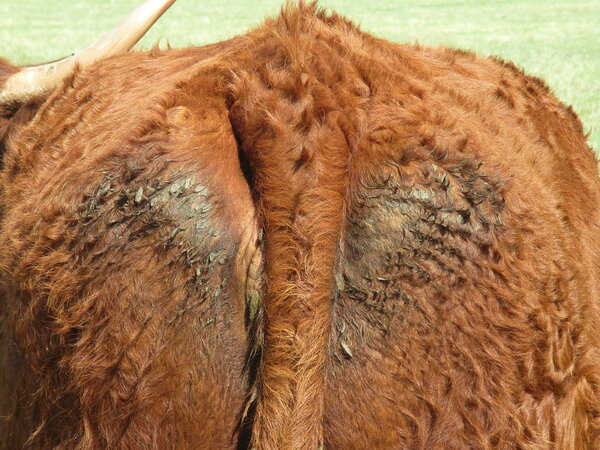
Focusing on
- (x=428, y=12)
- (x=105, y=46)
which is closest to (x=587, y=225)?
(x=105, y=46)

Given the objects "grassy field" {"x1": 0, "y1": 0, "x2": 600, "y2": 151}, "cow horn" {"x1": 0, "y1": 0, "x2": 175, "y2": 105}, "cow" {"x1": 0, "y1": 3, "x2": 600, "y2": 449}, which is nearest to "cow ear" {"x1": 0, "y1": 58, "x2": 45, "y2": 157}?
"cow horn" {"x1": 0, "y1": 0, "x2": 175, "y2": 105}

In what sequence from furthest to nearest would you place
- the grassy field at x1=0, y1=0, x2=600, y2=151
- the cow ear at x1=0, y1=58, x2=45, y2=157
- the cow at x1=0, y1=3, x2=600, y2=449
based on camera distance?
the grassy field at x1=0, y1=0, x2=600, y2=151 → the cow ear at x1=0, y1=58, x2=45, y2=157 → the cow at x1=0, y1=3, x2=600, y2=449

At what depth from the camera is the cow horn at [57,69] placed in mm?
3680

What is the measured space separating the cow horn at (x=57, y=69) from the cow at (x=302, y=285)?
5.30 feet

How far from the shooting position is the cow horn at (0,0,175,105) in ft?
12.1

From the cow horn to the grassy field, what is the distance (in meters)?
4.43

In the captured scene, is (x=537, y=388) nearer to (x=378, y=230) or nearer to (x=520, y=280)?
(x=520, y=280)

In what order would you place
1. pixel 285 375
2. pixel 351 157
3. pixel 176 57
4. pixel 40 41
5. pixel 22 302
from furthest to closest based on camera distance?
pixel 40 41 → pixel 176 57 → pixel 22 302 → pixel 351 157 → pixel 285 375

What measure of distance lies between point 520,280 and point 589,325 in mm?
379

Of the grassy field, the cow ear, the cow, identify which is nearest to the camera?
the cow

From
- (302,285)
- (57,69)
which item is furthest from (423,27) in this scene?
(302,285)

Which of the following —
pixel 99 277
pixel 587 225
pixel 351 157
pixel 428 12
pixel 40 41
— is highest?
pixel 351 157

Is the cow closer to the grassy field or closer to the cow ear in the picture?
the cow ear

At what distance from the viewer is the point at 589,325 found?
2.23m
